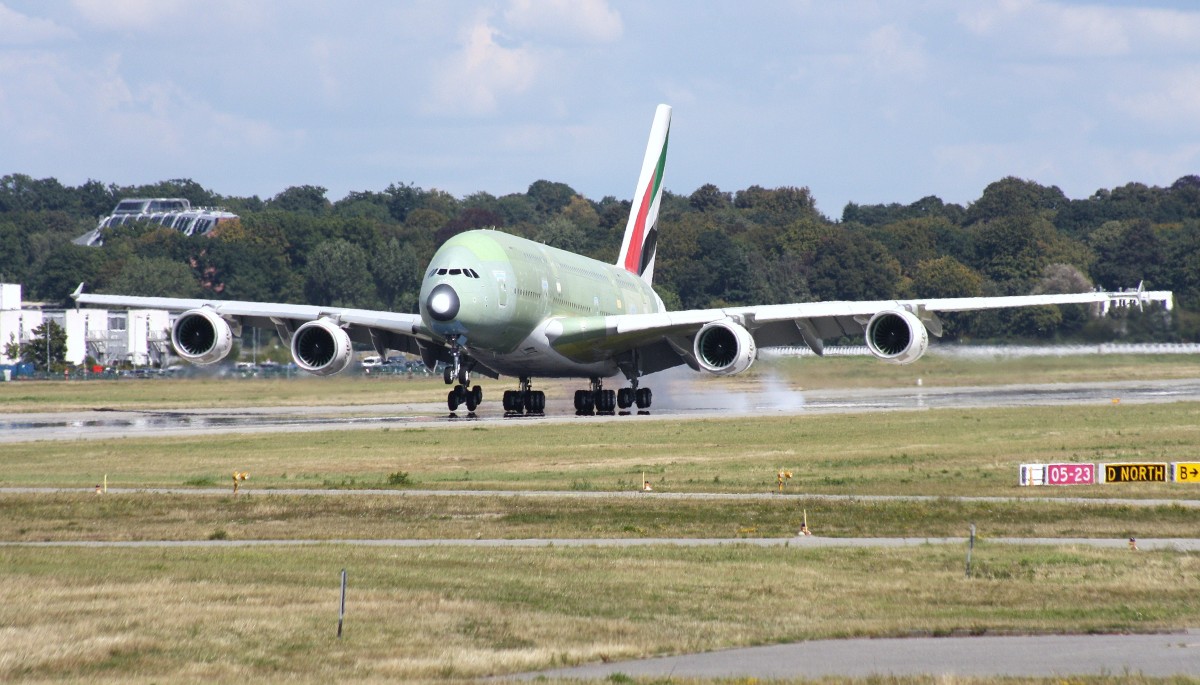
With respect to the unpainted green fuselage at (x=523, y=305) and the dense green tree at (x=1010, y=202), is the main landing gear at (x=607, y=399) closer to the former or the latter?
the unpainted green fuselage at (x=523, y=305)

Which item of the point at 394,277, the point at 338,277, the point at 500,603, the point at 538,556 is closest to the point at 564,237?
the point at 394,277

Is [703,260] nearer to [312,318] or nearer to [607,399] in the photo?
[607,399]

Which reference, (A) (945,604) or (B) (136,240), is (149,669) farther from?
(B) (136,240)

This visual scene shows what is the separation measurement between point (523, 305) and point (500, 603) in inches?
1179

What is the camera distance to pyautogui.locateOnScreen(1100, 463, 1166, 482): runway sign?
104ft

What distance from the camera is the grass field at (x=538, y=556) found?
53.7 feet

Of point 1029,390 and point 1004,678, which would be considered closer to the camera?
point 1004,678

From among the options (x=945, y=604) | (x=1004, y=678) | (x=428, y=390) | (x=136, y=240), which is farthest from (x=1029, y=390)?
(x=136, y=240)

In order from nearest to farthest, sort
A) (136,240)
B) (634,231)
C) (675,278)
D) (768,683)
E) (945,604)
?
(768,683) → (945,604) → (634,231) → (675,278) → (136,240)

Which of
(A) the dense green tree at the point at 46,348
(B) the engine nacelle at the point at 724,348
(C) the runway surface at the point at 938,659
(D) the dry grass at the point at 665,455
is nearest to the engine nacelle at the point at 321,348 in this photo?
(D) the dry grass at the point at 665,455

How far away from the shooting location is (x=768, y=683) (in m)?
14.2

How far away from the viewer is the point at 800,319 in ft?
172

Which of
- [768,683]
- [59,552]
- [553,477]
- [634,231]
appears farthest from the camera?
[634,231]

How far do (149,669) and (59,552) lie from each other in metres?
8.77
